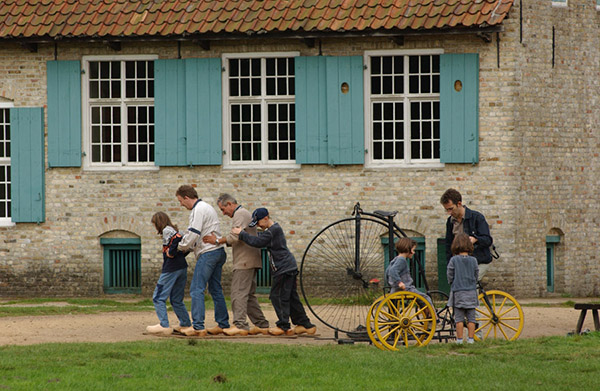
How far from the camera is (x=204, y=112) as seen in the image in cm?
1953

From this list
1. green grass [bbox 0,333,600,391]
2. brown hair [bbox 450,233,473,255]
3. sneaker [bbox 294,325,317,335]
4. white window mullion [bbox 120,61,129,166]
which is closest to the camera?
green grass [bbox 0,333,600,391]

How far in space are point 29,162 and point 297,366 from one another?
1104 cm

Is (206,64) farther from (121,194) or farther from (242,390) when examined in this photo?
(242,390)

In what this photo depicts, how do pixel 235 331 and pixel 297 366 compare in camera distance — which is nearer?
pixel 297 366

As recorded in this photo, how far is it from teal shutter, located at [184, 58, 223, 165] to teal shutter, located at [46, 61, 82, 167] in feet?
6.54

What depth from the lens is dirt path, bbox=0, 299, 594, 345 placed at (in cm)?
1302

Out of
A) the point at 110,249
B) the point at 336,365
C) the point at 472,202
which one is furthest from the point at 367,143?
the point at 336,365

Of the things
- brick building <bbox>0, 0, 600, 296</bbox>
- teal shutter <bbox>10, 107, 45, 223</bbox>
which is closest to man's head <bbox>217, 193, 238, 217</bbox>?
brick building <bbox>0, 0, 600, 296</bbox>

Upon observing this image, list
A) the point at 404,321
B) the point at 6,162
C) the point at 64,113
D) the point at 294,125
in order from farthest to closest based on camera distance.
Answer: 1. the point at 6,162
2. the point at 64,113
3. the point at 294,125
4. the point at 404,321

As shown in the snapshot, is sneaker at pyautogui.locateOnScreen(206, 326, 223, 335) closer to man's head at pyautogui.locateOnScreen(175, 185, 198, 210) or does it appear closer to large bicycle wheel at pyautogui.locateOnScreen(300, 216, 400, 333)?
man's head at pyautogui.locateOnScreen(175, 185, 198, 210)

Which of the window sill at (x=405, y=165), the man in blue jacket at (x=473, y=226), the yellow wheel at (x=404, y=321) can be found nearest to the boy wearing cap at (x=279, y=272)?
the yellow wheel at (x=404, y=321)

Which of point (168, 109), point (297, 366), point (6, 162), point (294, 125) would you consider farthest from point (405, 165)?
point (297, 366)

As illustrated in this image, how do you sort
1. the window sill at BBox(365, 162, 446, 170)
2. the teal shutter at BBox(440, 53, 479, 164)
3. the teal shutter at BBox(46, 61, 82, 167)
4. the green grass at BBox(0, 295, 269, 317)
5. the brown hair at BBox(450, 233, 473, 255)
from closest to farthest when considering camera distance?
the brown hair at BBox(450, 233, 473, 255) → the green grass at BBox(0, 295, 269, 317) → the teal shutter at BBox(440, 53, 479, 164) → the window sill at BBox(365, 162, 446, 170) → the teal shutter at BBox(46, 61, 82, 167)

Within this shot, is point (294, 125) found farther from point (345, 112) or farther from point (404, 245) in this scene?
point (404, 245)
